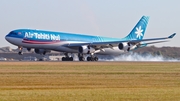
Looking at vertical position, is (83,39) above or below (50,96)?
above

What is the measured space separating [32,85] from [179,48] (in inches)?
3258

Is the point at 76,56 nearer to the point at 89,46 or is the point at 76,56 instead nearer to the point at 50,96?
the point at 89,46

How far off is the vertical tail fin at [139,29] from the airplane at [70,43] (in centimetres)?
232

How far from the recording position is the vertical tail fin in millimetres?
88750

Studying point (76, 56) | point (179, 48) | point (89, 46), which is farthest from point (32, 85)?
point (179, 48)

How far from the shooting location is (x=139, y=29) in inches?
3551

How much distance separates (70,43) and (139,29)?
715 inches

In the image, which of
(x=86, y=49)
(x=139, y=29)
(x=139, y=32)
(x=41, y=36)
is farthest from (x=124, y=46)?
(x=139, y=29)

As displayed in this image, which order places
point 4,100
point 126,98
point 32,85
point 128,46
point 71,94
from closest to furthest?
point 4,100
point 126,98
point 71,94
point 32,85
point 128,46

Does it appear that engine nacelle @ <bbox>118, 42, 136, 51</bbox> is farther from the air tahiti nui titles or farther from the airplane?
the air tahiti nui titles

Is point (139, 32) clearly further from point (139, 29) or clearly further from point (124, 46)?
point (124, 46)

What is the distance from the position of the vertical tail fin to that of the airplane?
2.32m

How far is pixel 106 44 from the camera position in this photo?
77.9 m

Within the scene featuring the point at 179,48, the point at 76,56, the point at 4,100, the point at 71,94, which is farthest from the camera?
the point at 179,48
